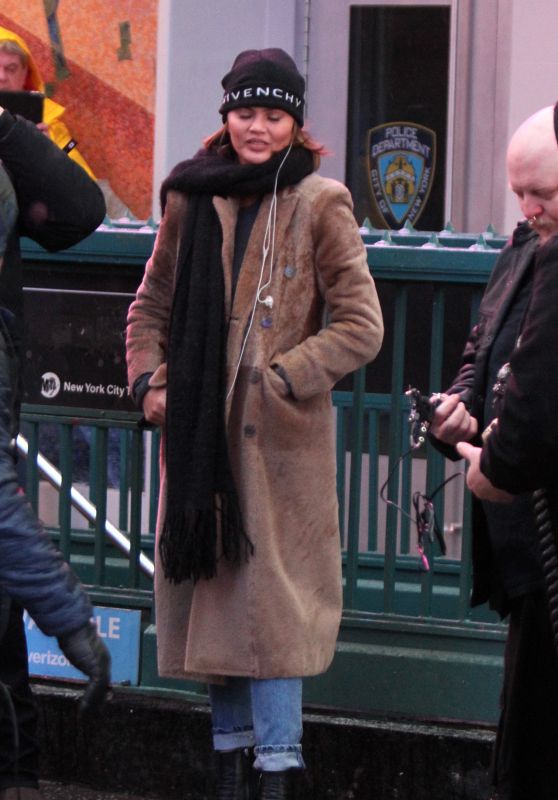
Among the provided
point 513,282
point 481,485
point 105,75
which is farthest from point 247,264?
point 105,75

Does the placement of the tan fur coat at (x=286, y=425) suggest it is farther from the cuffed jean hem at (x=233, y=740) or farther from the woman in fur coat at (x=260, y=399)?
the cuffed jean hem at (x=233, y=740)

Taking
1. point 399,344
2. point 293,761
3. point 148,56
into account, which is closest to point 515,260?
point 399,344

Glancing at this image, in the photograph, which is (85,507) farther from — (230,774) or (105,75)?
(105,75)

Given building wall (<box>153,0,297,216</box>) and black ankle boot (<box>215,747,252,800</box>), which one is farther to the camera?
building wall (<box>153,0,297,216</box>)

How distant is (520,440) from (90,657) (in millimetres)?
977

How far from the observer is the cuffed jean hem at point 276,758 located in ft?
13.4

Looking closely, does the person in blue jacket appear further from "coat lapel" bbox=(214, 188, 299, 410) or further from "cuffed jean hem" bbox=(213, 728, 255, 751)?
"cuffed jean hem" bbox=(213, 728, 255, 751)

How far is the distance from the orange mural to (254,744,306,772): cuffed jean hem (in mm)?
3538

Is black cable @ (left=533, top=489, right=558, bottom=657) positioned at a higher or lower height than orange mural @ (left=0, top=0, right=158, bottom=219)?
lower

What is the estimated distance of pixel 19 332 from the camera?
3.96 metres

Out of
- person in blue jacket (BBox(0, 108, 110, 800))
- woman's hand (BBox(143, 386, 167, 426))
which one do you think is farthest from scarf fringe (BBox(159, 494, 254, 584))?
person in blue jacket (BBox(0, 108, 110, 800))

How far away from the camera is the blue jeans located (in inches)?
161

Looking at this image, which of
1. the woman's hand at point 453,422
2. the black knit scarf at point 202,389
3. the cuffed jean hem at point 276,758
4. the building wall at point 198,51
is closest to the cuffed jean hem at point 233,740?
the cuffed jean hem at point 276,758

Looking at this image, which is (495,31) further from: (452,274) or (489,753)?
(489,753)
